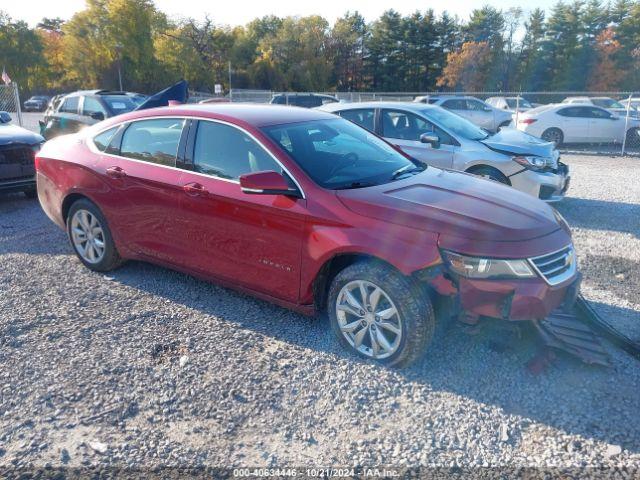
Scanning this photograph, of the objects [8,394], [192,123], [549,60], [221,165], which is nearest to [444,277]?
[221,165]

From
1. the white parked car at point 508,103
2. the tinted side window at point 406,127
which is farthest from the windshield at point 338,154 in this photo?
the white parked car at point 508,103

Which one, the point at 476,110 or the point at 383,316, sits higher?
the point at 476,110

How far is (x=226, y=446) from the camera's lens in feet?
9.38

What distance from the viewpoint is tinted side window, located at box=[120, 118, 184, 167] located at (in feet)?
14.7

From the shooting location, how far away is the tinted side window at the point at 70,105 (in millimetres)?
12348

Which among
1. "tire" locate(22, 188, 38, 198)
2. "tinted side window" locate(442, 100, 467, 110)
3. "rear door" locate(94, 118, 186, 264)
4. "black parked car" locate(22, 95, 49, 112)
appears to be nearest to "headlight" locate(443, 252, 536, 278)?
"rear door" locate(94, 118, 186, 264)

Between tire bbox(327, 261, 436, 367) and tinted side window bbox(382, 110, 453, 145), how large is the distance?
4554mm

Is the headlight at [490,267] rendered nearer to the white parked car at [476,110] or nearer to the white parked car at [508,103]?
the white parked car at [476,110]

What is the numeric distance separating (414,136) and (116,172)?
4.49 meters

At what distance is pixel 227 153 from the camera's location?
4.18 m

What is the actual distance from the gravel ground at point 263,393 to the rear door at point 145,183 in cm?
53

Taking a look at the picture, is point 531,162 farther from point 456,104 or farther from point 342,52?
point 342,52

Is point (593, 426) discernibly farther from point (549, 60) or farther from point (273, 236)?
point (549, 60)

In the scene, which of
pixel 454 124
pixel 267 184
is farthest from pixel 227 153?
pixel 454 124
